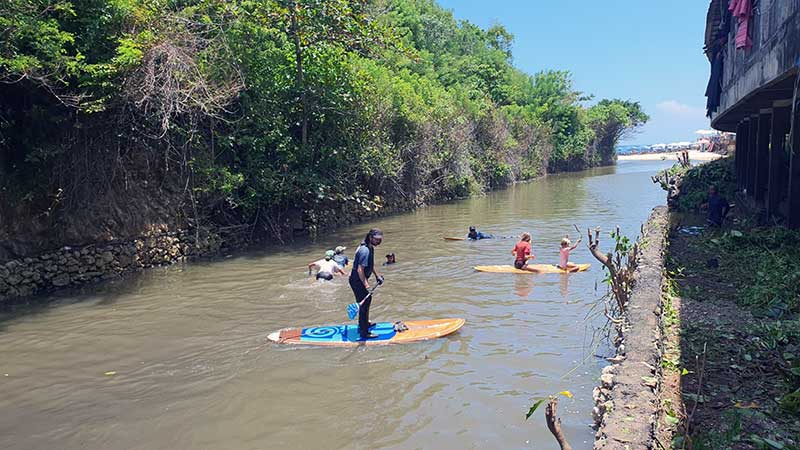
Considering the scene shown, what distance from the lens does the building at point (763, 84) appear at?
8297 mm

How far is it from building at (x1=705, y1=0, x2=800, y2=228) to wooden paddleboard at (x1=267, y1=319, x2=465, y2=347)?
555 centimetres

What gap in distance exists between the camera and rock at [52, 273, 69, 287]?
12625mm

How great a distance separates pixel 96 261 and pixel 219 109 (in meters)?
4.97

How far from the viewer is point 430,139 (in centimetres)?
2622

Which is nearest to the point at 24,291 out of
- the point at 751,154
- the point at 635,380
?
the point at 635,380

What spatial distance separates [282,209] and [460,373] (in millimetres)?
11797

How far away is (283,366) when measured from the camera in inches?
323

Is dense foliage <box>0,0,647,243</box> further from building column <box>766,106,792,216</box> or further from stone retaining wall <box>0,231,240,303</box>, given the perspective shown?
building column <box>766,106,792,216</box>

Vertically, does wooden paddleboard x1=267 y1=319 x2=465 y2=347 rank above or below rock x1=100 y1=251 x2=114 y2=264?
below

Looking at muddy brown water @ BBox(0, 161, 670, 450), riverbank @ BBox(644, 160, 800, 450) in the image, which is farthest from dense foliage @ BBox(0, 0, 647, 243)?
riverbank @ BBox(644, 160, 800, 450)

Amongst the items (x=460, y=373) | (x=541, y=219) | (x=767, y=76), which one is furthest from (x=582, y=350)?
(x=541, y=219)

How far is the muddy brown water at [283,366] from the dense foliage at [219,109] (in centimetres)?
281

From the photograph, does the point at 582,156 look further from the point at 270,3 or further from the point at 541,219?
the point at 270,3

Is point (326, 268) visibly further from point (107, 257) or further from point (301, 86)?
point (301, 86)
